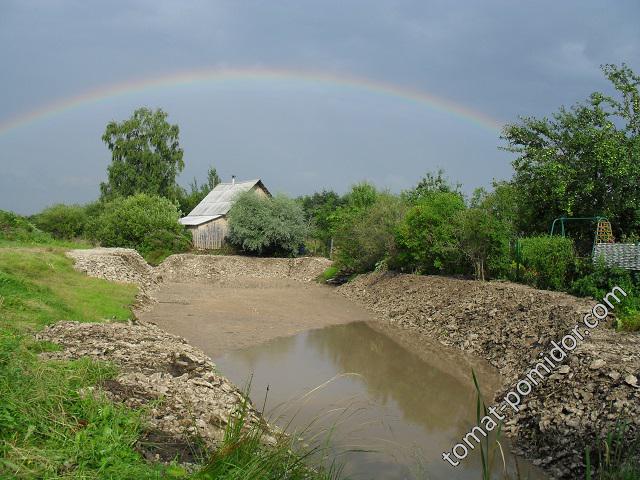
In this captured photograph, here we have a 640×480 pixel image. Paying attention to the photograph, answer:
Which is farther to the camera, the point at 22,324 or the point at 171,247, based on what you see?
the point at 171,247

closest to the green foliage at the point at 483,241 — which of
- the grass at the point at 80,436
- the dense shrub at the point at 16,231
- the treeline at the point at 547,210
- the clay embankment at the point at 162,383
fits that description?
the treeline at the point at 547,210

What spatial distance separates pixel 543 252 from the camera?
1672 centimetres

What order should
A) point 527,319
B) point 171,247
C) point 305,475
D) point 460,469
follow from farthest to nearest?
1. point 171,247
2. point 527,319
3. point 460,469
4. point 305,475

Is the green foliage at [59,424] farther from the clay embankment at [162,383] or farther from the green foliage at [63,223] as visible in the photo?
the green foliage at [63,223]

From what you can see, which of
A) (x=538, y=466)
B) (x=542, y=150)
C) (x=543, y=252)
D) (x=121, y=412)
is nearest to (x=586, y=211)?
(x=542, y=150)

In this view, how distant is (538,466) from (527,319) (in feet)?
22.9

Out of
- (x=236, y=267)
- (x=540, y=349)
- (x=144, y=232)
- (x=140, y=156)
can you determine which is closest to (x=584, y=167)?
(x=540, y=349)

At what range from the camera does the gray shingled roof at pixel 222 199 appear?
44.5 meters

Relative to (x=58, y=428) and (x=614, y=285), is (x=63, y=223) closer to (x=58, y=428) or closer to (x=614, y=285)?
(x=614, y=285)

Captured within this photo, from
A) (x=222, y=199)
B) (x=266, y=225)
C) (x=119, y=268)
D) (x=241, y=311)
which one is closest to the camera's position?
(x=241, y=311)

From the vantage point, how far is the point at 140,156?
53.5 meters

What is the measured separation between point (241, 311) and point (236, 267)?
52.1 ft

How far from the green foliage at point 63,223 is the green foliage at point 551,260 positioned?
142 ft

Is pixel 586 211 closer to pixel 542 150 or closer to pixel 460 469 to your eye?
pixel 542 150
